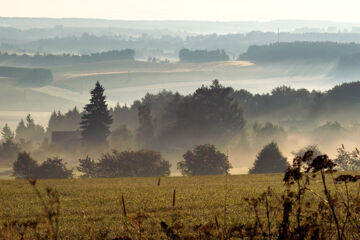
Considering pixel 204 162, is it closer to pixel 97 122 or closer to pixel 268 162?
pixel 268 162

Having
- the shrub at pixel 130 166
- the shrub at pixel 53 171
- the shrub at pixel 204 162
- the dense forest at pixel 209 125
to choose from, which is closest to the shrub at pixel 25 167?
the shrub at pixel 53 171

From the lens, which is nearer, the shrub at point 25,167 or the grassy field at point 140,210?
the grassy field at point 140,210

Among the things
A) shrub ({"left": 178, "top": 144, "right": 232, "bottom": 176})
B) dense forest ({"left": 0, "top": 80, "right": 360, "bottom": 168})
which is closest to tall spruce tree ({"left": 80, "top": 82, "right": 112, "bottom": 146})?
dense forest ({"left": 0, "top": 80, "right": 360, "bottom": 168})

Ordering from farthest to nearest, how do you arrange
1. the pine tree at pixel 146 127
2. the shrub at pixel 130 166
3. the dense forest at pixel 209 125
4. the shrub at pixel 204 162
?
the pine tree at pixel 146 127
the dense forest at pixel 209 125
the shrub at pixel 204 162
the shrub at pixel 130 166

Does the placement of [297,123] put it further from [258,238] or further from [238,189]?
[258,238]

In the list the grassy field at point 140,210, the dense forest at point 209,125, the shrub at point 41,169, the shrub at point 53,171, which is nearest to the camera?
the grassy field at point 140,210

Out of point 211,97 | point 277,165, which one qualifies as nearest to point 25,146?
point 211,97

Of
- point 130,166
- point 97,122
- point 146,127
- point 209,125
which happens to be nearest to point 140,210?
point 130,166

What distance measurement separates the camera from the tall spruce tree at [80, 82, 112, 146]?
118312 millimetres

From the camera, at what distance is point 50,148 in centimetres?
13050

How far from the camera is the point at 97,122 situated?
4690 inches

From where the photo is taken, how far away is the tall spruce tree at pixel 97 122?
118 metres

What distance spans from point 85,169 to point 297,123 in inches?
3244

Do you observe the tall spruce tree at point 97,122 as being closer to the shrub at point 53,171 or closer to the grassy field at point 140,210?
the shrub at point 53,171
